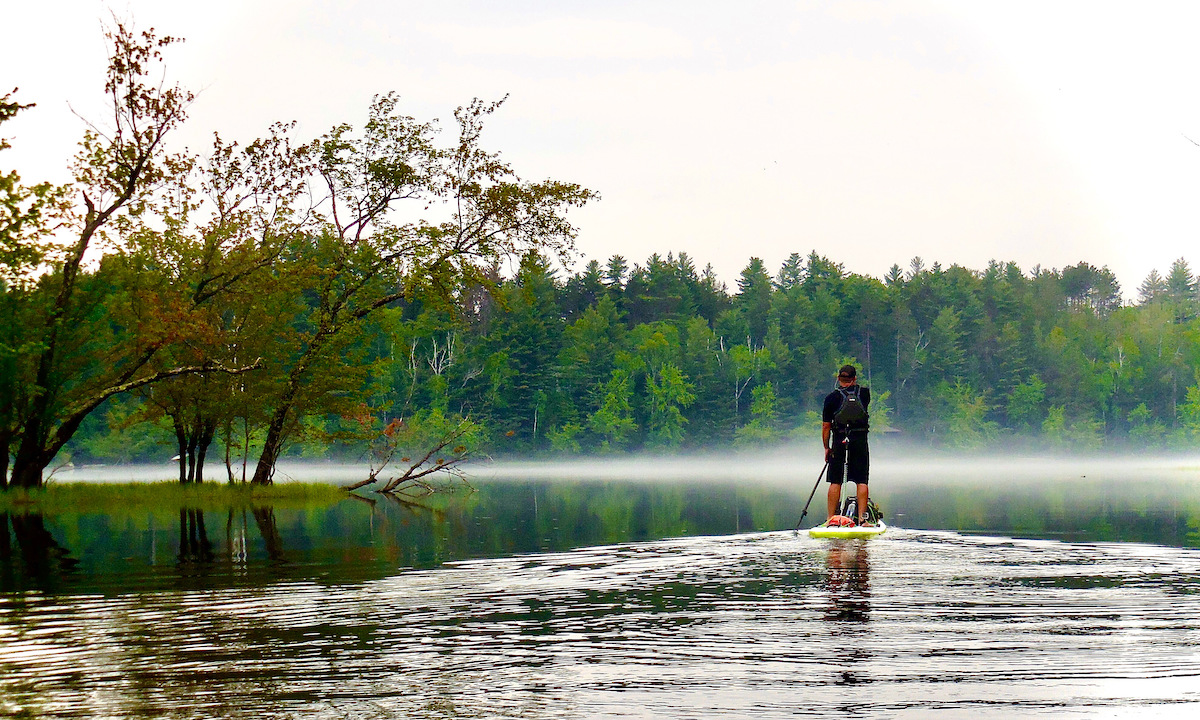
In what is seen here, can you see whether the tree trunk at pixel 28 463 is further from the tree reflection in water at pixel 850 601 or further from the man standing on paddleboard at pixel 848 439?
the tree reflection in water at pixel 850 601

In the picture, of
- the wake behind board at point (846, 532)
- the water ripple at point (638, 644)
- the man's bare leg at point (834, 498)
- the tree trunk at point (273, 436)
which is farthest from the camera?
the tree trunk at point (273, 436)

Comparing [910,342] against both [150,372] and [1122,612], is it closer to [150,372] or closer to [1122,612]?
[150,372]

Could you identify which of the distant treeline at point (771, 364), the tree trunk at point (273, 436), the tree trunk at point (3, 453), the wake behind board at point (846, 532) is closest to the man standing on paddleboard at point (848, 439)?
the wake behind board at point (846, 532)

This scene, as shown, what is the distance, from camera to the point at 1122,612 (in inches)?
428

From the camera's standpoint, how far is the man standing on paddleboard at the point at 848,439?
18.4m

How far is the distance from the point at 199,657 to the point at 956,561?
30.7 ft

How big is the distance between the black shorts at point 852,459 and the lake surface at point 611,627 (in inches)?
41.9

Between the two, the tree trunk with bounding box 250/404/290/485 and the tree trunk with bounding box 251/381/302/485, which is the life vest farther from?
the tree trunk with bounding box 250/404/290/485

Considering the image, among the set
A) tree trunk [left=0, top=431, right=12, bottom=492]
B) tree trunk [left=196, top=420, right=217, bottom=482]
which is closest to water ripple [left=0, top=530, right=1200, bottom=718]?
tree trunk [left=0, top=431, right=12, bottom=492]

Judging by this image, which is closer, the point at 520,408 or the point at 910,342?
the point at 520,408

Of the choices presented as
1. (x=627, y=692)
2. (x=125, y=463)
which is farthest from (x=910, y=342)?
(x=627, y=692)

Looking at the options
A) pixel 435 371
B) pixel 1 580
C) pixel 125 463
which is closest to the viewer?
pixel 1 580

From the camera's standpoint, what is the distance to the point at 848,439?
60.6ft

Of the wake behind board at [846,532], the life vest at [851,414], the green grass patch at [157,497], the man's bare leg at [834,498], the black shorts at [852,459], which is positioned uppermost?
the life vest at [851,414]
